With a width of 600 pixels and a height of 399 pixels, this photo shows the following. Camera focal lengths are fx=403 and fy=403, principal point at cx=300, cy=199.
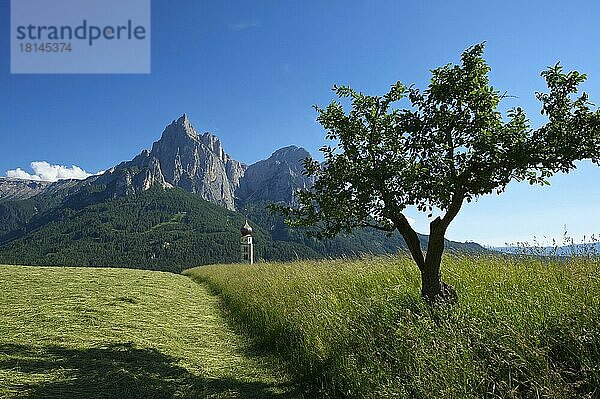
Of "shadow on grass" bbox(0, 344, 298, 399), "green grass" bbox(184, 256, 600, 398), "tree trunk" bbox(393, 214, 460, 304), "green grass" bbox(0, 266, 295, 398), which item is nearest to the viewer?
"green grass" bbox(184, 256, 600, 398)

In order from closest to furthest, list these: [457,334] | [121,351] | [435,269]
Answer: [457,334], [435,269], [121,351]

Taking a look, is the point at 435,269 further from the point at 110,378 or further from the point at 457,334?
the point at 110,378

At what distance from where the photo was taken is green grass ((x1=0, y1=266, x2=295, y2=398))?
5.96 meters

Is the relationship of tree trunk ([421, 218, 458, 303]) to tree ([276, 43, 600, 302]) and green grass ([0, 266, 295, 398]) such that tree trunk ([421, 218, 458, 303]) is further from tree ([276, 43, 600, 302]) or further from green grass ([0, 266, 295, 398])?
green grass ([0, 266, 295, 398])

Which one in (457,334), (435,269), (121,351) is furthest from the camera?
(121,351)

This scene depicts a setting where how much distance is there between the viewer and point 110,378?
20.5 feet

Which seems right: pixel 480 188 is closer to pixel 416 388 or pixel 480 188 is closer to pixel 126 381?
pixel 416 388

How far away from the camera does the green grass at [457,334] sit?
381cm

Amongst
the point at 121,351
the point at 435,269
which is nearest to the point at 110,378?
the point at 121,351

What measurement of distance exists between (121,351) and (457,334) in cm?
622

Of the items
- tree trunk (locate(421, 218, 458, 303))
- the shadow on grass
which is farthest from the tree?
the shadow on grass

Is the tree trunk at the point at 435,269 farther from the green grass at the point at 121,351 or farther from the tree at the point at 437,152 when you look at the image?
the green grass at the point at 121,351

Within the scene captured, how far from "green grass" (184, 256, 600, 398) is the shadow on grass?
1194 millimetres

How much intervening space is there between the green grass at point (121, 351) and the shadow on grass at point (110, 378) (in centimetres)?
1
